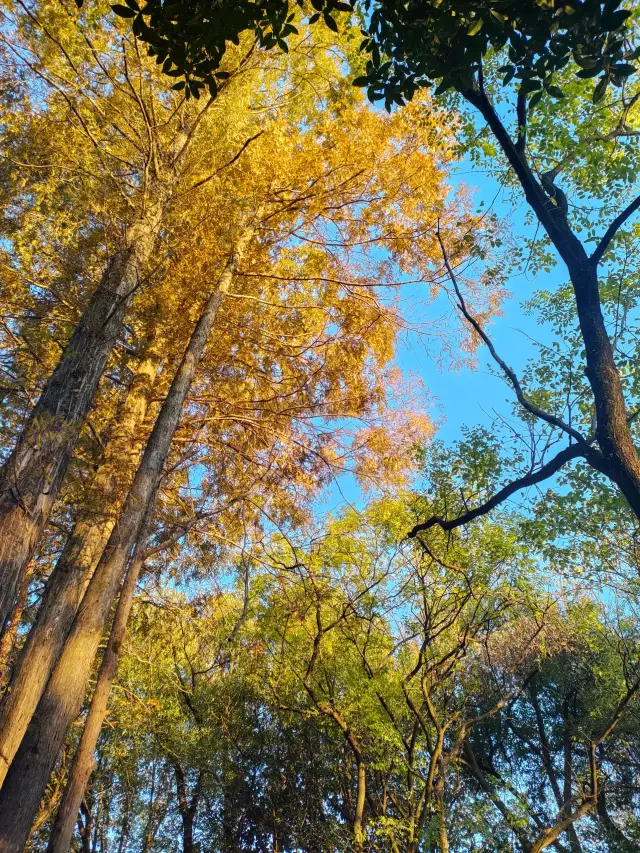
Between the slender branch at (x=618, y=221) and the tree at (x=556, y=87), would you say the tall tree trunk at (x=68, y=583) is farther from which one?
the slender branch at (x=618, y=221)

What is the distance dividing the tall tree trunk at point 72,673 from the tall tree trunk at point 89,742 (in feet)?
0.45

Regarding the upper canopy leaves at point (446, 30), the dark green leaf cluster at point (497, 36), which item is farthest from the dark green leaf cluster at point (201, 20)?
the dark green leaf cluster at point (497, 36)

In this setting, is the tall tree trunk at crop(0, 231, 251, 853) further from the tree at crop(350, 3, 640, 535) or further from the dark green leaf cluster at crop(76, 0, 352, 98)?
the dark green leaf cluster at crop(76, 0, 352, 98)

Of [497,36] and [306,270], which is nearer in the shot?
[497,36]

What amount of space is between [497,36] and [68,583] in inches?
211

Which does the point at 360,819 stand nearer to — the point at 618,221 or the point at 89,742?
the point at 89,742

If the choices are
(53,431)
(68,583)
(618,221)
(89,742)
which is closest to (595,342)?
(618,221)

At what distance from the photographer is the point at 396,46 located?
7.80 feet

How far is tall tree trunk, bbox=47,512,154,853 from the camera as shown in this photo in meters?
3.71

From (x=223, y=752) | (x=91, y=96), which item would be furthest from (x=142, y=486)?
(x=223, y=752)

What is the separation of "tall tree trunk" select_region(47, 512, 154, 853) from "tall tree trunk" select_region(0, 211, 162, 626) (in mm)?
1395

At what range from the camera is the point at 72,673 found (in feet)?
13.6

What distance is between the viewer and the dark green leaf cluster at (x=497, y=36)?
2029 millimetres

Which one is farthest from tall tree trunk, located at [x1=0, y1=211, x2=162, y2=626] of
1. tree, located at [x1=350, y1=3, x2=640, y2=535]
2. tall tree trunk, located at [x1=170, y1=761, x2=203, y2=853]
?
tall tree trunk, located at [x1=170, y1=761, x2=203, y2=853]
